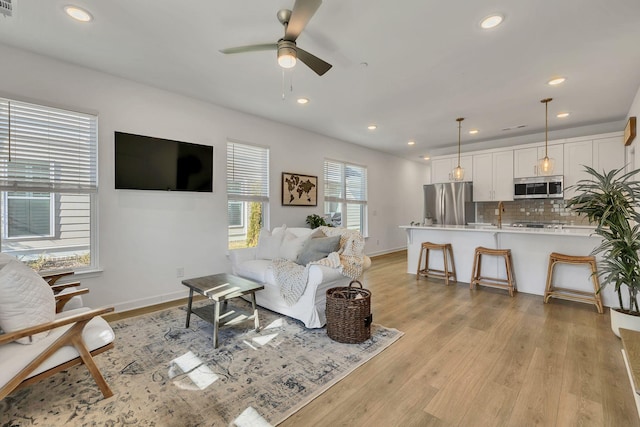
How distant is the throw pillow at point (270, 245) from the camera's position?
3875mm

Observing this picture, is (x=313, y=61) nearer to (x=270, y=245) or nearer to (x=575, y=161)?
(x=270, y=245)

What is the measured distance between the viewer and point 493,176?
6.04 meters

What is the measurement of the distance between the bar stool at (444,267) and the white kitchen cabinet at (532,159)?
2.39 meters

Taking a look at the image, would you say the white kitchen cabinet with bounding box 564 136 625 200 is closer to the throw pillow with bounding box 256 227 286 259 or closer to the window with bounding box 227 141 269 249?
the throw pillow with bounding box 256 227 286 259

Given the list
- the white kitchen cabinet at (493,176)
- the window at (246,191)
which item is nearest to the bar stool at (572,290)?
the white kitchen cabinet at (493,176)

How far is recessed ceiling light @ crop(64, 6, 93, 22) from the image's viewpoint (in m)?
2.22

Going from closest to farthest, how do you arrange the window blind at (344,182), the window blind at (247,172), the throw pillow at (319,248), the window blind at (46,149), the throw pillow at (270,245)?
1. the window blind at (46,149)
2. the throw pillow at (319,248)
3. the throw pillow at (270,245)
4. the window blind at (247,172)
5. the window blind at (344,182)

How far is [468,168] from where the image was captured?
6.38m

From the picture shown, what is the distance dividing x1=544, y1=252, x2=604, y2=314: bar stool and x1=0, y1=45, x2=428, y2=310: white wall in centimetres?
396

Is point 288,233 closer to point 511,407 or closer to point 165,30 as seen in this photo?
point 165,30

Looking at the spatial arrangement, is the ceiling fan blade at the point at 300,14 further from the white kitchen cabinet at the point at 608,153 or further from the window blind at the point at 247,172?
the white kitchen cabinet at the point at 608,153

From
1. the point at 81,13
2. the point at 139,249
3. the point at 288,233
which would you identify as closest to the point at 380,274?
the point at 288,233

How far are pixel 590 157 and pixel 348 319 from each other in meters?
5.40

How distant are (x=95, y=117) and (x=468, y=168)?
658cm
